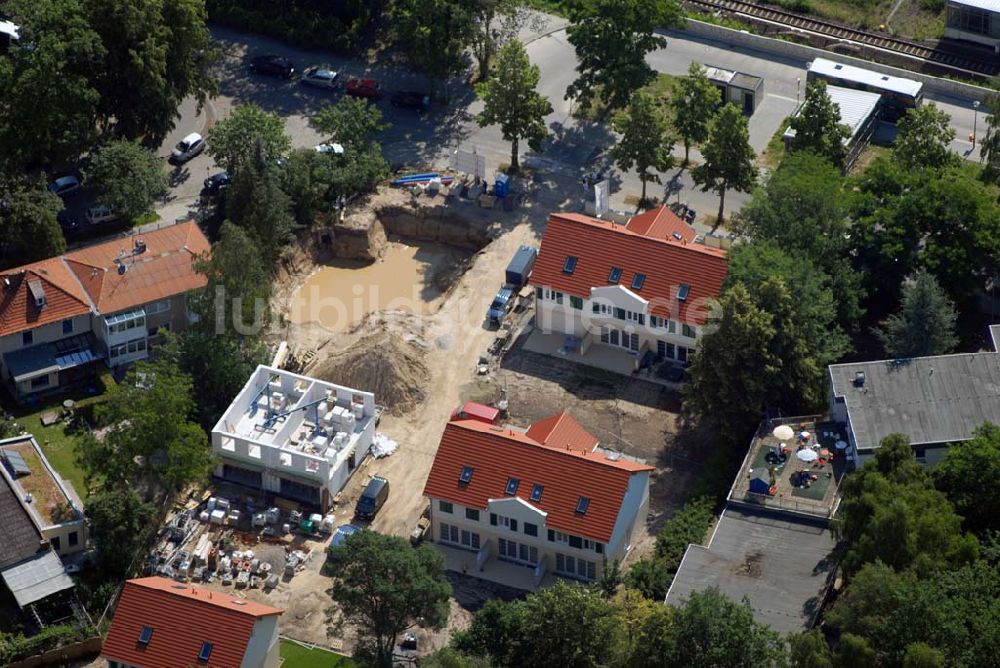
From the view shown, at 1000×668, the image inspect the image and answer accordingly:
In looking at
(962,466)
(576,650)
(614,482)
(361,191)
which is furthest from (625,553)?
(361,191)

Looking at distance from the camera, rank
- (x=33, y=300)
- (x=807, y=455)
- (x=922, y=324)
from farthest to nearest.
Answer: (x=33, y=300) → (x=922, y=324) → (x=807, y=455)

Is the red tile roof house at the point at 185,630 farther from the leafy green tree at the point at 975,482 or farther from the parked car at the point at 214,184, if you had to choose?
the parked car at the point at 214,184

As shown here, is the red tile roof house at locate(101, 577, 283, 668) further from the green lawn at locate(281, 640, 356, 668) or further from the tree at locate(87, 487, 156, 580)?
the tree at locate(87, 487, 156, 580)

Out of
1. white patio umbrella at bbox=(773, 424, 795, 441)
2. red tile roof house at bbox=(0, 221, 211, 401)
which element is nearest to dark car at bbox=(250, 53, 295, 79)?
red tile roof house at bbox=(0, 221, 211, 401)

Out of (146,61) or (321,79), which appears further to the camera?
(321,79)

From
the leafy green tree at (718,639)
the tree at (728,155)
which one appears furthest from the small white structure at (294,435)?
the tree at (728,155)

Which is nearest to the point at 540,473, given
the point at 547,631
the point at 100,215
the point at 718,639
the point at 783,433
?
the point at 547,631

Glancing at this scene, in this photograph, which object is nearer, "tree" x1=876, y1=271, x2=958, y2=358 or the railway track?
"tree" x1=876, y1=271, x2=958, y2=358

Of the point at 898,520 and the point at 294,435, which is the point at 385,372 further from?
the point at 898,520
